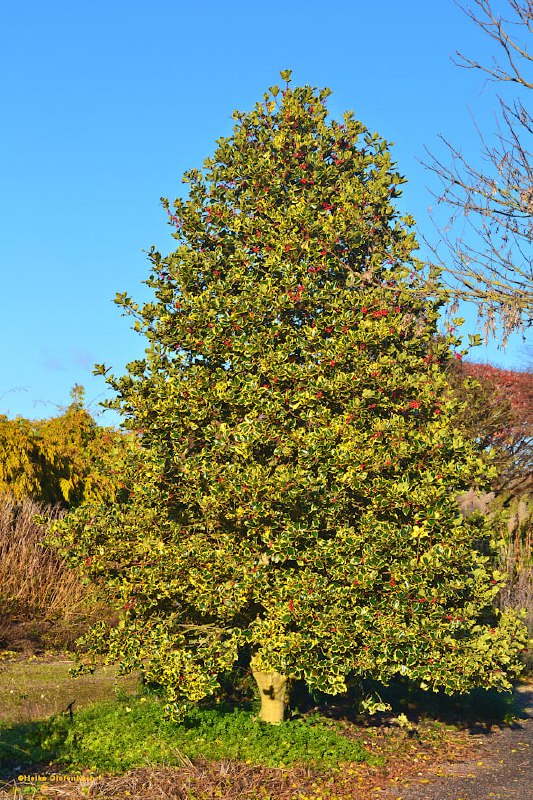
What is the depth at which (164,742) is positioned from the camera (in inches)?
301

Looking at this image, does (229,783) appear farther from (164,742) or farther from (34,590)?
(34,590)

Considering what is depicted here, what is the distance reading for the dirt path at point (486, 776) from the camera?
6977mm

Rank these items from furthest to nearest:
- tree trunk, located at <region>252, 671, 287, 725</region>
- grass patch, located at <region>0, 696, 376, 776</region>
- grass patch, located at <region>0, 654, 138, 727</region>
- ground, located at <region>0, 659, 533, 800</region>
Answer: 1. grass patch, located at <region>0, 654, 138, 727</region>
2. tree trunk, located at <region>252, 671, 287, 725</region>
3. grass patch, located at <region>0, 696, 376, 776</region>
4. ground, located at <region>0, 659, 533, 800</region>

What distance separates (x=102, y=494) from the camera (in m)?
16.8

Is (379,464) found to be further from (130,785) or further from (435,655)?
(130,785)

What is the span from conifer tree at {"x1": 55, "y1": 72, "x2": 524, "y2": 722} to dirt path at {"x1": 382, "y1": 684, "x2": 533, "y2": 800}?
0.81 meters

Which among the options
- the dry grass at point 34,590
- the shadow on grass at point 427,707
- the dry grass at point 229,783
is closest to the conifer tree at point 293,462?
the dry grass at point 229,783

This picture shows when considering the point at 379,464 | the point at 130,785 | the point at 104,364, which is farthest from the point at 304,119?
the point at 130,785

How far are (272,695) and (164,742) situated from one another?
132cm

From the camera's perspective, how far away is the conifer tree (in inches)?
285

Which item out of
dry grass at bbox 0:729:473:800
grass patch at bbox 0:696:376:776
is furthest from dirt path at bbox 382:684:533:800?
grass patch at bbox 0:696:376:776

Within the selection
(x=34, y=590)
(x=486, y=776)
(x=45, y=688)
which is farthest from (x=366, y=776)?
(x=34, y=590)

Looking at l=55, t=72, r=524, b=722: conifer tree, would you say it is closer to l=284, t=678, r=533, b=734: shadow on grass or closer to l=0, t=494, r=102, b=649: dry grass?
l=284, t=678, r=533, b=734: shadow on grass

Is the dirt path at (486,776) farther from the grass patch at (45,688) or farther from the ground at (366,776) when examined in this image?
the grass patch at (45,688)
